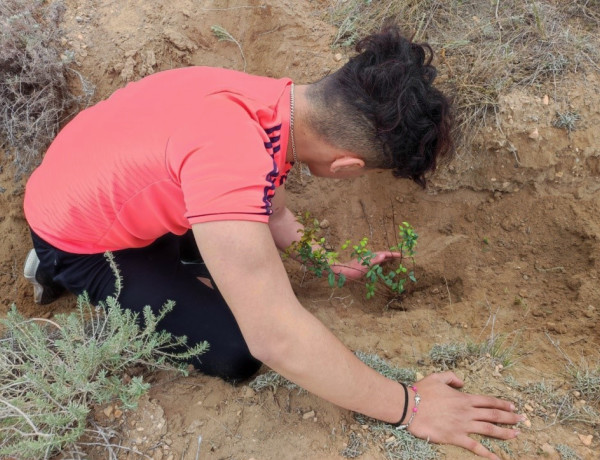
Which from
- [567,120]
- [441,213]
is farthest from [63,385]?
[567,120]

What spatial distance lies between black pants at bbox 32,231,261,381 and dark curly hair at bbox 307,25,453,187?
0.90 meters

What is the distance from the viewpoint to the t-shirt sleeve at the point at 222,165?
1.31 m

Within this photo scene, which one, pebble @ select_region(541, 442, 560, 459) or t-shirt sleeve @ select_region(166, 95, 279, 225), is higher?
t-shirt sleeve @ select_region(166, 95, 279, 225)

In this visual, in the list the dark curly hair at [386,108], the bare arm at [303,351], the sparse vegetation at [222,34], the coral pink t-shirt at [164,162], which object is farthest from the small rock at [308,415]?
the sparse vegetation at [222,34]

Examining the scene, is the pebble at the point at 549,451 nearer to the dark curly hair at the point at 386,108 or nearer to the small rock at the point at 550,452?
the small rock at the point at 550,452

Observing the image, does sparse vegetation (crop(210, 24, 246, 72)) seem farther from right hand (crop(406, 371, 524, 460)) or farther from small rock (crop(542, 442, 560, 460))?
small rock (crop(542, 442, 560, 460))

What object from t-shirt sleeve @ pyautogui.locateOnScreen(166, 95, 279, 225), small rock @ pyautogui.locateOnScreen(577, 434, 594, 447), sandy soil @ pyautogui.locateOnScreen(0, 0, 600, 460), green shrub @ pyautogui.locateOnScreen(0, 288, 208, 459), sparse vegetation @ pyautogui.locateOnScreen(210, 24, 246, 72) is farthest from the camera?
sparse vegetation @ pyautogui.locateOnScreen(210, 24, 246, 72)

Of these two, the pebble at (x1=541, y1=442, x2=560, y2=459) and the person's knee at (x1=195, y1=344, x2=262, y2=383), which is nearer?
the pebble at (x1=541, y1=442, x2=560, y2=459)

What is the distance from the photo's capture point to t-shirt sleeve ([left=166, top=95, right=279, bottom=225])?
4.30 ft

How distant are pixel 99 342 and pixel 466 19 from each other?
8.28 ft

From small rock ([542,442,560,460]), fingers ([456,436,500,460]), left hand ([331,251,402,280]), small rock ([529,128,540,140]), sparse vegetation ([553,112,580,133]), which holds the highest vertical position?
sparse vegetation ([553,112,580,133])

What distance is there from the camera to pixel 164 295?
6.61ft

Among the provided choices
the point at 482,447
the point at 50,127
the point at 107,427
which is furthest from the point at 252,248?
the point at 50,127

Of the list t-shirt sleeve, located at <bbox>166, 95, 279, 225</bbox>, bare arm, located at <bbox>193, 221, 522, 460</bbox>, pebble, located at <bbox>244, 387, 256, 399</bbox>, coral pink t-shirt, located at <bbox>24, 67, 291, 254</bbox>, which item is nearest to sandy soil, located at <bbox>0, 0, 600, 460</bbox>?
pebble, located at <bbox>244, 387, 256, 399</bbox>
